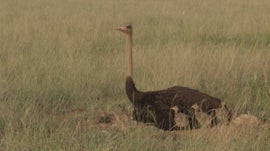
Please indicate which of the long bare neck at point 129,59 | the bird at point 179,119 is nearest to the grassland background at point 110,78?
the bird at point 179,119

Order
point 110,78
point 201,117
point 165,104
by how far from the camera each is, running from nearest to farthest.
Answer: point 201,117, point 165,104, point 110,78

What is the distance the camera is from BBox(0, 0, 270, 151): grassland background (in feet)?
11.9

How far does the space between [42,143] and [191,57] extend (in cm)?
367

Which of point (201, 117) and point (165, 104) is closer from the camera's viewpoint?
point (201, 117)

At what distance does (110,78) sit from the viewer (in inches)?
234

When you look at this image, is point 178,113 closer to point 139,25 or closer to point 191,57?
point 191,57

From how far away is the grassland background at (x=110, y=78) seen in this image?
11.9 ft

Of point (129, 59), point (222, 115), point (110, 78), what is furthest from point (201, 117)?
point (110, 78)

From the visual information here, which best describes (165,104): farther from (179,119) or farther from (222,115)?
(222,115)

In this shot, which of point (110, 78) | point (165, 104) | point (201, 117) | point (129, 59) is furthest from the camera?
point (110, 78)

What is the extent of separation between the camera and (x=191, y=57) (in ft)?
22.3

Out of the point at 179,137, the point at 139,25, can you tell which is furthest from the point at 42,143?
the point at 139,25

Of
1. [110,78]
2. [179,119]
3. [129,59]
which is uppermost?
[129,59]

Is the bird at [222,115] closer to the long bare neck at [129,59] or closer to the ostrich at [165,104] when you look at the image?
the ostrich at [165,104]
